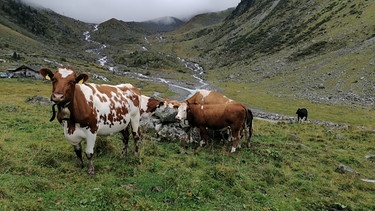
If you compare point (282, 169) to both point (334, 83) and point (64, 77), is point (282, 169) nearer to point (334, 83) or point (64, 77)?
point (64, 77)

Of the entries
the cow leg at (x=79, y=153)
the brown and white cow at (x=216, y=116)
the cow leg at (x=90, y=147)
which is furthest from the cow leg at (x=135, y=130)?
the brown and white cow at (x=216, y=116)

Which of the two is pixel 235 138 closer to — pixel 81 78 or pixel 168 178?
pixel 168 178

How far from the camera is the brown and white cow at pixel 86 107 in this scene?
10.1m

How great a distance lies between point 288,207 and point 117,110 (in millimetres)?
7027

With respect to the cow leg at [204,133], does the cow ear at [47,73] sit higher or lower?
higher

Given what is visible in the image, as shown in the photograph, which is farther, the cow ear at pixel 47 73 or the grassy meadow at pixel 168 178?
the cow ear at pixel 47 73

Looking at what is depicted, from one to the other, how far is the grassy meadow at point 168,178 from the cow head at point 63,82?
258 cm

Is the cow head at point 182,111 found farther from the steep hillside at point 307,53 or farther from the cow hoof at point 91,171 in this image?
the steep hillside at point 307,53

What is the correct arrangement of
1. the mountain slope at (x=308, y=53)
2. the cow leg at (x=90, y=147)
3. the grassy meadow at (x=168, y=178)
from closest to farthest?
the grassy meadow at (x=168, y=178) < the cow leg at (x=90, y=147) < the mountain slope at (x=308, y=53)

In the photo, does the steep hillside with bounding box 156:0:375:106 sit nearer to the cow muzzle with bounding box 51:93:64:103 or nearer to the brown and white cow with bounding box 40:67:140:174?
the brown and white cow with bounding box 40:67:140:174

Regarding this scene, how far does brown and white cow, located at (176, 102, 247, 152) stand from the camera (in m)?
16.9

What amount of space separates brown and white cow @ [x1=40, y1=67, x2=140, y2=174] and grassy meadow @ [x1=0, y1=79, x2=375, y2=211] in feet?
4.11

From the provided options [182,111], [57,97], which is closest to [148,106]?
[182,111]

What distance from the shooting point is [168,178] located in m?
11.2
